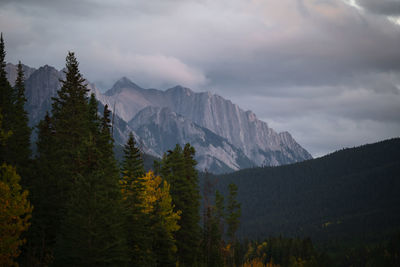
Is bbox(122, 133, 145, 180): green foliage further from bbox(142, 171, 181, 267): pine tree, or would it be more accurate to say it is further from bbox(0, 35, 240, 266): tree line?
bbox(142, 171, 181, 267): pine tree

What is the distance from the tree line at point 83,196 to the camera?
28.7 metres

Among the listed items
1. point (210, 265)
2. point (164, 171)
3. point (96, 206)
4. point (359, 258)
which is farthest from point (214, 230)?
point (359, 258)

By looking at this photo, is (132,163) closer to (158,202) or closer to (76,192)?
(158,202)

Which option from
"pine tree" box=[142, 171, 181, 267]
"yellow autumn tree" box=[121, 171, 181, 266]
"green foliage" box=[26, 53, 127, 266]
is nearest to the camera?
"green foliage" box=[26, 53, 127, 266]

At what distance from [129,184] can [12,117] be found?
54.3ft

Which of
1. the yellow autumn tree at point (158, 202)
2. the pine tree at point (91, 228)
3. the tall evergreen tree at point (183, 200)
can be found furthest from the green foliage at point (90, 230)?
the tall evergreen tree at point (183, 200)

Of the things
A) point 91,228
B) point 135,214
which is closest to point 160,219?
point 135,214

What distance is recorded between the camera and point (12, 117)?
43.9 metres

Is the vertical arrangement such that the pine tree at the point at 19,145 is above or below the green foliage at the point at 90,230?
above

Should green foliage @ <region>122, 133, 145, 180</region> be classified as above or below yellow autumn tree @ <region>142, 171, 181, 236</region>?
above

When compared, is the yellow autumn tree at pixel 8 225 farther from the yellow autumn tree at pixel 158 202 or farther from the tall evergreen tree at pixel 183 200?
the tall evergreen tree at pixel 183 200

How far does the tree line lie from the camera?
28.7m

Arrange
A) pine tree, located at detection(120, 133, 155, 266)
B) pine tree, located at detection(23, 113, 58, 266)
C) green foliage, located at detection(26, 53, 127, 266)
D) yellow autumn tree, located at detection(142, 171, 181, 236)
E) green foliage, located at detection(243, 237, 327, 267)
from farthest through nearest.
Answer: green foliage, located at detection(243, 237, 327, 267) < yellow autumn tree, located at detection(142, 171, 181, 236) < pine tree, located at detection(120, 133, 155, 266) < pine tree, located at detection(23, 113, 58, 266) < green foliage, located at detection(26, 53, 127, 266)

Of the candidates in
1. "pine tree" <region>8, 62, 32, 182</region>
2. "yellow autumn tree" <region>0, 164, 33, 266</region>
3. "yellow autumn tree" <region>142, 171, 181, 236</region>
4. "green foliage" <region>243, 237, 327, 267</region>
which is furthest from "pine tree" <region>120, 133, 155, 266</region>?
"green foliage" <region>243, 237, 327, 267</region>
